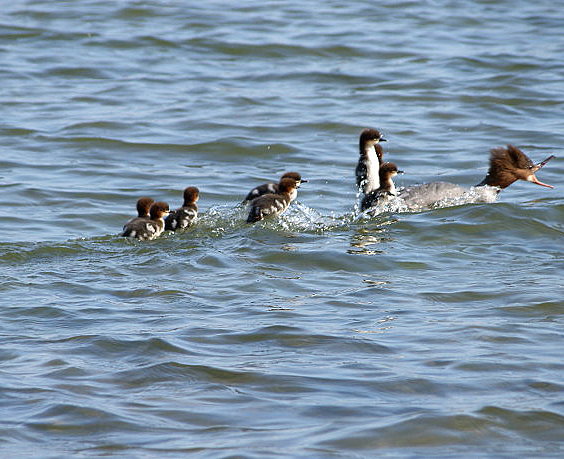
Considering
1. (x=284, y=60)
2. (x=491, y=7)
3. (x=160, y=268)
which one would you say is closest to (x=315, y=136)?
(x=284, y=60)

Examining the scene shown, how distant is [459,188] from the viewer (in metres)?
8.95

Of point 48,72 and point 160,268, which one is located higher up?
point 48,72

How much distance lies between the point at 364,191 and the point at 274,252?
79.4 inches

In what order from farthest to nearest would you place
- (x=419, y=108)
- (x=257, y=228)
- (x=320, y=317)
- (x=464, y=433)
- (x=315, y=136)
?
(x=419, y=108)
(x=315, y=136)
(x=257, y=228)
(x=320, y=317)
(x=464, y=433)

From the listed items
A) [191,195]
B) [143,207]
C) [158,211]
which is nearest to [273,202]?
[191,195]

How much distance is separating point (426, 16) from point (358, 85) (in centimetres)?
440

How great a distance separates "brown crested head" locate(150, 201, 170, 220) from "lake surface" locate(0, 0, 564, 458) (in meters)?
0.25

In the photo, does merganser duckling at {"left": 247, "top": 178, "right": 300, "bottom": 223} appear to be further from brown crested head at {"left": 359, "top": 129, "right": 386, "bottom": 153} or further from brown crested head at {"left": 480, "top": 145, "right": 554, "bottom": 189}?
brown crested head at {"left": 480, "top": 145, "right": 554, "bottom": 189}

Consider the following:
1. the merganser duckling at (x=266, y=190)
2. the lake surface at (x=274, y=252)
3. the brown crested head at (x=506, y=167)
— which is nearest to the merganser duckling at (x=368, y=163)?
the lake surface at (x=274, y=252)

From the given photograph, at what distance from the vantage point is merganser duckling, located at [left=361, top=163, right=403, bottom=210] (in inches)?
340

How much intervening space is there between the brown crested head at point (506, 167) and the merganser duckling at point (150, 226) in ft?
9.57

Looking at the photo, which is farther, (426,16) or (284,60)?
(426,16)

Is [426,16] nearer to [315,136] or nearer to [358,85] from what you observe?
[358,85]

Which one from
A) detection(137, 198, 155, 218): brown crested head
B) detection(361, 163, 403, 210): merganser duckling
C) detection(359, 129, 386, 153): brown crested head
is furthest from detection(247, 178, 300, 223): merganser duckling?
detection(359, 129, 386, 153): brown crested head
